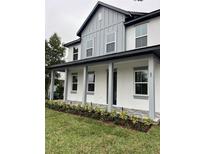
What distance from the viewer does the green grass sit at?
3486mm

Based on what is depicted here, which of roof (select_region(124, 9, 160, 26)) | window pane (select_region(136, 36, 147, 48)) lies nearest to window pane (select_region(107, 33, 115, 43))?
roof (select_region(124, 9, 160, 26))

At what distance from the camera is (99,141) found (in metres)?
4.05

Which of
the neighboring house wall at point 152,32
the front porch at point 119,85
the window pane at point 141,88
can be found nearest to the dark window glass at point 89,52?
the front porch at point 119,85

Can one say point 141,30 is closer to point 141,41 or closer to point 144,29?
point 144,29

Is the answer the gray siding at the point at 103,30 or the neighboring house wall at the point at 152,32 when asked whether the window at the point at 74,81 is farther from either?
the neighboring house wall at the point at 152,32

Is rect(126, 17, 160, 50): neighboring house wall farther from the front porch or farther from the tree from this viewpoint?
the tree

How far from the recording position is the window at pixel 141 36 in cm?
898

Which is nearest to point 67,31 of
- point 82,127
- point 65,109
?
point 65,109

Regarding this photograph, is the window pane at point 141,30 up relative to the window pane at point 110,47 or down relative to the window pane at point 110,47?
up

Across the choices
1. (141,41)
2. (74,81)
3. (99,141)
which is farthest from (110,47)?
(99,141)

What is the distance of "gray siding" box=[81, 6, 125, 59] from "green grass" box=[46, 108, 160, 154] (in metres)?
6.30
